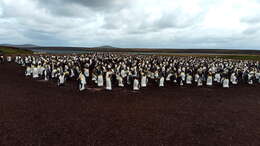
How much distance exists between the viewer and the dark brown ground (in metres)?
6.77

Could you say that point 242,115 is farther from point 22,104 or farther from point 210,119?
point 22,104

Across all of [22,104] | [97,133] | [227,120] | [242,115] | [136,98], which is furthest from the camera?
[136,98]

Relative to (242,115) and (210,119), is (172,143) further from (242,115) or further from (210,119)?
(242,115)

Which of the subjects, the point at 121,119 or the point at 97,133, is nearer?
the point at 97,133

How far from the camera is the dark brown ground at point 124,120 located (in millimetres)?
6766

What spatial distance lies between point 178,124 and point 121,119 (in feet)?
8.72

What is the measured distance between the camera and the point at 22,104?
33.6 ft

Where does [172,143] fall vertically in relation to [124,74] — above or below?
below

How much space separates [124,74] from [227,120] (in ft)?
44.7

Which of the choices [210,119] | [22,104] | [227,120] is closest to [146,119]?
[210,119]

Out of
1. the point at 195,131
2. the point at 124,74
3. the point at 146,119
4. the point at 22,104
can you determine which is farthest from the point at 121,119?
the point at 124,74

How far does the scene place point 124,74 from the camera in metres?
21.1

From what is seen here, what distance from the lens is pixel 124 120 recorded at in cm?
850

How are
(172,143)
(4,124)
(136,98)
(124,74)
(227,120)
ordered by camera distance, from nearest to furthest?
(172,143) < (4,124) < (227,120) < (136,98) < (124,74)
